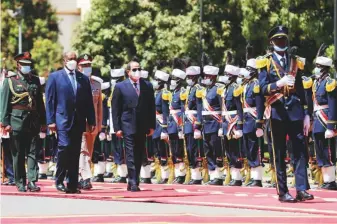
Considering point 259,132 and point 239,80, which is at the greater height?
point 239,80

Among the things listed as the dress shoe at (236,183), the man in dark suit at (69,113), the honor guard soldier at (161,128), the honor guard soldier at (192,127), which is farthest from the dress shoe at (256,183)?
the man in dark suit at (69,113)

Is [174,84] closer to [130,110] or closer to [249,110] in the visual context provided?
[249,110]

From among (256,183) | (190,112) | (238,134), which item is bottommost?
(256,183)

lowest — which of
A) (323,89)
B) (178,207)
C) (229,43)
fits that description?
(178,207)

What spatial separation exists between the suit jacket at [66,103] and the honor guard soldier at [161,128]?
4.59 meters

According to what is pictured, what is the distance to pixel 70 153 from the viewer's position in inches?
829

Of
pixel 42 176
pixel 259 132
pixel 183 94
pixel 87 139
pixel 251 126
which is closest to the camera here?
pixel 259 132

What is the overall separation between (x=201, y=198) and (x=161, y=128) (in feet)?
19.9

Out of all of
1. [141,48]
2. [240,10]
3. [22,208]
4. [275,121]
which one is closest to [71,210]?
[22,208]

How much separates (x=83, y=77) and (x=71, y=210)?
3842mm

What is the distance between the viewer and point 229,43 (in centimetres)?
4112

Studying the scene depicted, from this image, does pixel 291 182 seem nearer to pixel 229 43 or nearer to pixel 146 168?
pixel 146 168

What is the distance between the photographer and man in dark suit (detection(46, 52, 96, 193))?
21000mm

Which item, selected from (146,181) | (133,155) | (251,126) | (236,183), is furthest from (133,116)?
(146,181)
